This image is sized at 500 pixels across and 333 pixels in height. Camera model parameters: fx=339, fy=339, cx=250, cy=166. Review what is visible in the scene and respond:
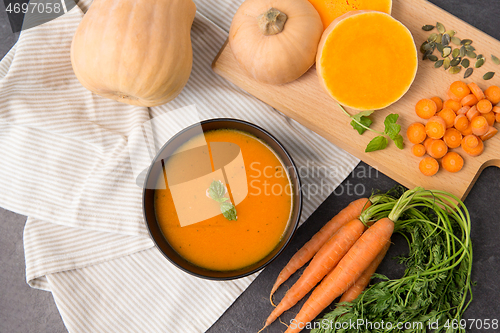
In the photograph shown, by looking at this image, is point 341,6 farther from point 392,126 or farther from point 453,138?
point 453,138

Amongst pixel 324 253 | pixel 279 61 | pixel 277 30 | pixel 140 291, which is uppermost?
pixel 277 30

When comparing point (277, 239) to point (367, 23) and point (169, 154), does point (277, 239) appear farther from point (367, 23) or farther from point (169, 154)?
point (367, 23)

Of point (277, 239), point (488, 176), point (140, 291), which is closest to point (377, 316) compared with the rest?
point (277, 239)

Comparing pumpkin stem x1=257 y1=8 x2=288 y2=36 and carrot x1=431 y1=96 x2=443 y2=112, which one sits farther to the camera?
carrot x1=431 y1=96 x2=443 y2=112

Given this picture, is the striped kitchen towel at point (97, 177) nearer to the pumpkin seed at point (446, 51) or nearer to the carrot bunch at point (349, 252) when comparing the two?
the carrot bunch at point (349, 252)

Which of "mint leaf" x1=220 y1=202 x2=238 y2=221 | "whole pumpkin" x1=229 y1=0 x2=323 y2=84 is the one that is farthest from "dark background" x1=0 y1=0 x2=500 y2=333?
"whole pumpkin" x1=229 y1=0 x2=323 y2=84

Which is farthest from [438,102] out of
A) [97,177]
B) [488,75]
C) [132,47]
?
[97,177]

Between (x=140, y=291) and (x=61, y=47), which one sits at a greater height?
(x=61, y=47)

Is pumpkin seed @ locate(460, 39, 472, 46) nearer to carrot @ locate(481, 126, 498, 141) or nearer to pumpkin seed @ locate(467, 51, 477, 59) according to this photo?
pumpkin seed @ locate(467, 51, 477, 59)
